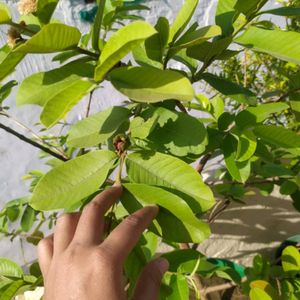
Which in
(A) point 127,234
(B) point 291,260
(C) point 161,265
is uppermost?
(A) point 127,234

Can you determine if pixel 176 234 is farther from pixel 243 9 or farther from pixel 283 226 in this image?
pixel 283 226

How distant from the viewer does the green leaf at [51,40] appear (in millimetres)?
386

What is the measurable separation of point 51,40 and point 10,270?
2.14 ft

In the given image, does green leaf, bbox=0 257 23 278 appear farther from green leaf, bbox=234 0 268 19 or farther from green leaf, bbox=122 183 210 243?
green leaf, bbox=234 0 268 19

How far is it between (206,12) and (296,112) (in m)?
1.66

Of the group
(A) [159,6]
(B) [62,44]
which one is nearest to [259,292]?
(B) [62,44]

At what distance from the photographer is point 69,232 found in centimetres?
51

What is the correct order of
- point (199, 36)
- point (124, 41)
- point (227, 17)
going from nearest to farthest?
point (124, 41)
point (199, 36)
point (227, 17)

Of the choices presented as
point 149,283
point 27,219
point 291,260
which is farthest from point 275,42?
point 27,219

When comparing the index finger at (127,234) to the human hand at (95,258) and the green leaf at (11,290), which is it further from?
the green leaf at (11,290)

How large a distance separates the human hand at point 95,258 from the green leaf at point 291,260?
54cm

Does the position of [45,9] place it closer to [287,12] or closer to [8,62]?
[8,62]

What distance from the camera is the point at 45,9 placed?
46 cm

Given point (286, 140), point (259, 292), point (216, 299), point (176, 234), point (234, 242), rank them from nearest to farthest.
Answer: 1. point (176, 234)
2. point (286, 140)
3. point (259, 292)
4. point (216, 299)
5. point (234, 242)
